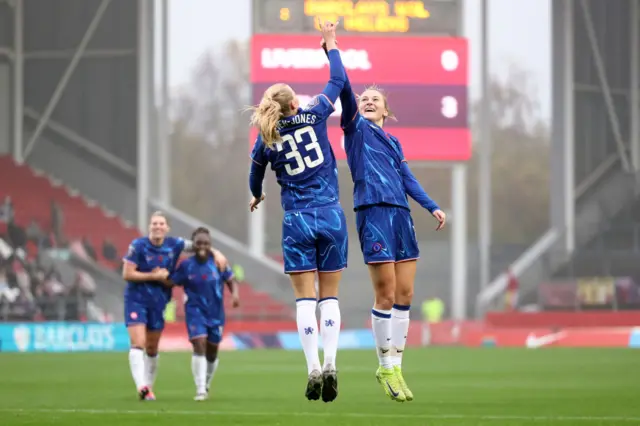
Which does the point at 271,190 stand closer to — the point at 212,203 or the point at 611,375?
the point at 212,203

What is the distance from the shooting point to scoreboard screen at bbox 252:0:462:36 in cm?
3105

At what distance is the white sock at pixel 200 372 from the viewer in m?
14.9

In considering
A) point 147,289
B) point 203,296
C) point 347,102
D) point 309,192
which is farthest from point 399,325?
point 203,296

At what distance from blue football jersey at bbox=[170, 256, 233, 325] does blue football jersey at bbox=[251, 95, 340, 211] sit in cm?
572

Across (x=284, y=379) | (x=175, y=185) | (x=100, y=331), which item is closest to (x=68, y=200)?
(x=100, y=331)

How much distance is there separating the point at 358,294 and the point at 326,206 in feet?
142

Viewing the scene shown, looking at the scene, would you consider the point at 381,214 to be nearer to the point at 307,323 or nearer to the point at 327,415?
the point at 307,323

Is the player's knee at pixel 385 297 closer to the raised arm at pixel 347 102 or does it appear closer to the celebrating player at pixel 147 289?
the raised arm at pixel 347 102

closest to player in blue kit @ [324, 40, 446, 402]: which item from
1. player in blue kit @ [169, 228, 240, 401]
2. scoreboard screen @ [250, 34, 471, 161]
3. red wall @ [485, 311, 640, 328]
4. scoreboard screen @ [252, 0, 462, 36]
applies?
player in blue kit @ [169, 228, 240, 401]

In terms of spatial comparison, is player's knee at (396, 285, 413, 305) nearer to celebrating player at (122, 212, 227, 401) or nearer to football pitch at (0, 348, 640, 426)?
football pitch at (0, 348, 640, 426)

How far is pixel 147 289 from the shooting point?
1517 cm

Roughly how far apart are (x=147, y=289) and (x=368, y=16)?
57.0 feet

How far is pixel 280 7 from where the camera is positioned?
31.2 metres

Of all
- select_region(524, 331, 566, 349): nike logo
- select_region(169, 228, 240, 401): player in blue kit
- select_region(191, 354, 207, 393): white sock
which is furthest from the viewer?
select_region(524, 331, 566, 349): nike logo
